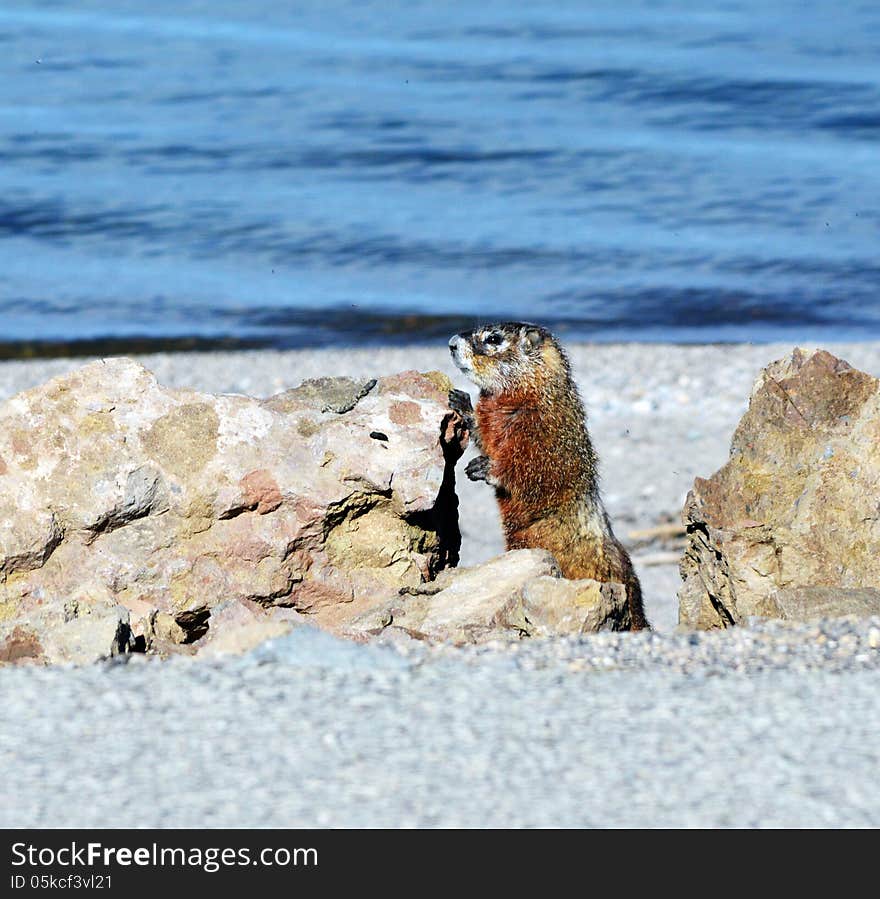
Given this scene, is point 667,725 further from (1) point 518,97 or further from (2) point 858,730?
(1) point 518,97

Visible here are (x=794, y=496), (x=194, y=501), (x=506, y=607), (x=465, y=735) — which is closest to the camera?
(x=465, y=735)

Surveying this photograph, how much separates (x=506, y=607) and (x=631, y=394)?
8.63m

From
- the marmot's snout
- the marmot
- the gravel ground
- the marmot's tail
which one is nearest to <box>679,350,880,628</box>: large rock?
the marmot's tail

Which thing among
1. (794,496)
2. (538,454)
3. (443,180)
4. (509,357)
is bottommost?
(794,496)

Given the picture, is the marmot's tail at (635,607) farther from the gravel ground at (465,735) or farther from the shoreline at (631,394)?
the shoreline at (631,394)

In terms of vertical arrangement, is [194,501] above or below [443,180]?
below

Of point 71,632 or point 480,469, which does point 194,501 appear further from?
point 480,469

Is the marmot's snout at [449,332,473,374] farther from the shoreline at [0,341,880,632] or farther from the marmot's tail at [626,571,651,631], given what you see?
the shoreline at [0,341,880,632]

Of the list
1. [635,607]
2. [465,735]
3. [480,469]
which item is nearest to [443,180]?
[480,469]

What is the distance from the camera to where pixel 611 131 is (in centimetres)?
2377

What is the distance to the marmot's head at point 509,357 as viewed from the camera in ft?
24.7

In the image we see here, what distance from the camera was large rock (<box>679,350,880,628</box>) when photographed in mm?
6672

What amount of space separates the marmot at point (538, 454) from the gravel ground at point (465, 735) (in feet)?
6.11

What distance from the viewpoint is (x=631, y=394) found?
567 inches
